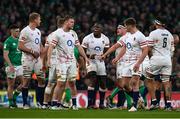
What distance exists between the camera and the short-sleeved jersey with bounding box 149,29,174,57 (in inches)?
805

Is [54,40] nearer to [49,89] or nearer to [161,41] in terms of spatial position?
[49,89]

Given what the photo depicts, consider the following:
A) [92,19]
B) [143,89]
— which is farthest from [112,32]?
[143,89]

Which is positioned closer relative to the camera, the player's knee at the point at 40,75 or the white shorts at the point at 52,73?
the white shorts at the point at 52,73

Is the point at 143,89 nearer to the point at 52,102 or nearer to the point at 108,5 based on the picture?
the point at 52,102

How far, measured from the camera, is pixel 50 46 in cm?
2011

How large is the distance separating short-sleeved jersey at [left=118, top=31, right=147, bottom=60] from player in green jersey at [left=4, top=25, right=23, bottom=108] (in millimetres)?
3194

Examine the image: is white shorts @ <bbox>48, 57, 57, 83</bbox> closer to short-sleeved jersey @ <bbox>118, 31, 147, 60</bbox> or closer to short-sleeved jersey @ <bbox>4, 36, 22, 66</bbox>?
short-sleeved jersey @ <bbox>4, 36, 22, 66</bbox>

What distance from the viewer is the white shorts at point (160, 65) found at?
2059cm

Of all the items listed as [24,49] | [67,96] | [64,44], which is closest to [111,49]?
[64,44]

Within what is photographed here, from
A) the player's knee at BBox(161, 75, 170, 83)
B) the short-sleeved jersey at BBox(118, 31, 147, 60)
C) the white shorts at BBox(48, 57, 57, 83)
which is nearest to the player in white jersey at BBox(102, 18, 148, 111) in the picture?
the short-sleeved jersey at BBox(118, 31, 147, 60)

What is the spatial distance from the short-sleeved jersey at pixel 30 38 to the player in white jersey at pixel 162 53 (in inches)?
127

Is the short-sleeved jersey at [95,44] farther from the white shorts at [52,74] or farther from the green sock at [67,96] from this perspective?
the green sock at [67,96]

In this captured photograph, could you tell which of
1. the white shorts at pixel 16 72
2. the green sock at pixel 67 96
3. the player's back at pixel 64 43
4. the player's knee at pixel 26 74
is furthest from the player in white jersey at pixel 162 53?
the white shorts at pixel 16 72

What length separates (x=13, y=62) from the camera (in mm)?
22203
